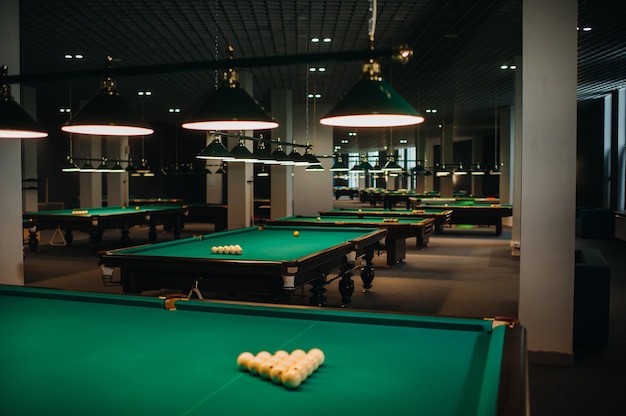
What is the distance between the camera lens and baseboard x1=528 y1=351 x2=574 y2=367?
442 cm

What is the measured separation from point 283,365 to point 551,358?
10.9ft

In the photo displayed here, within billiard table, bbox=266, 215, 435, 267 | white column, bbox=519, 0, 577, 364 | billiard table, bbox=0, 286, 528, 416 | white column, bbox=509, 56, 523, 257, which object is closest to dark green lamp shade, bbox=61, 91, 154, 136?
billiard table, bbox=0, 286, 528, 416

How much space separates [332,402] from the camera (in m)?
1.68

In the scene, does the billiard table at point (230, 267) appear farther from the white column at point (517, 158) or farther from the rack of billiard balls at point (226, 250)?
the white column at point (517, 158)

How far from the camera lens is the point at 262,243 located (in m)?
5.73

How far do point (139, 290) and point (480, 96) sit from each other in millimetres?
11361

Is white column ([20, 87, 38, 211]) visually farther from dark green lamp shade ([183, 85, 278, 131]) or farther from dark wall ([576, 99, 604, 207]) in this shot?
dark wall ([576, 99, 604, 207])

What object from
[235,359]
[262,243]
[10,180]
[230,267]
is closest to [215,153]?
[262,243]

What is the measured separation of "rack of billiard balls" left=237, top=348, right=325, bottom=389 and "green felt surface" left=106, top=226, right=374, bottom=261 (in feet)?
8.07

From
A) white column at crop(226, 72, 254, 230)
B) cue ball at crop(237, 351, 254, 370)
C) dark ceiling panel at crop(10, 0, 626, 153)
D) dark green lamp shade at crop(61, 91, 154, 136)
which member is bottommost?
cue ball at crop(237, 351, 254, 370)

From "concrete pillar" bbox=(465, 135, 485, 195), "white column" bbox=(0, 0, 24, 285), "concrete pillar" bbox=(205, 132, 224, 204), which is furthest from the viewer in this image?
"concrete pillar" bbox=(465, 135, 485, 195)

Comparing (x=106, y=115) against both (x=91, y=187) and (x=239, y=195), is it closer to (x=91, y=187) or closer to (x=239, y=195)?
(x=239, y=195)

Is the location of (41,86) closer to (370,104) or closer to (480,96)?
(480,96)

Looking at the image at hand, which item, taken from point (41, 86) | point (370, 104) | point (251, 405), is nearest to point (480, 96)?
point (41, 86)
